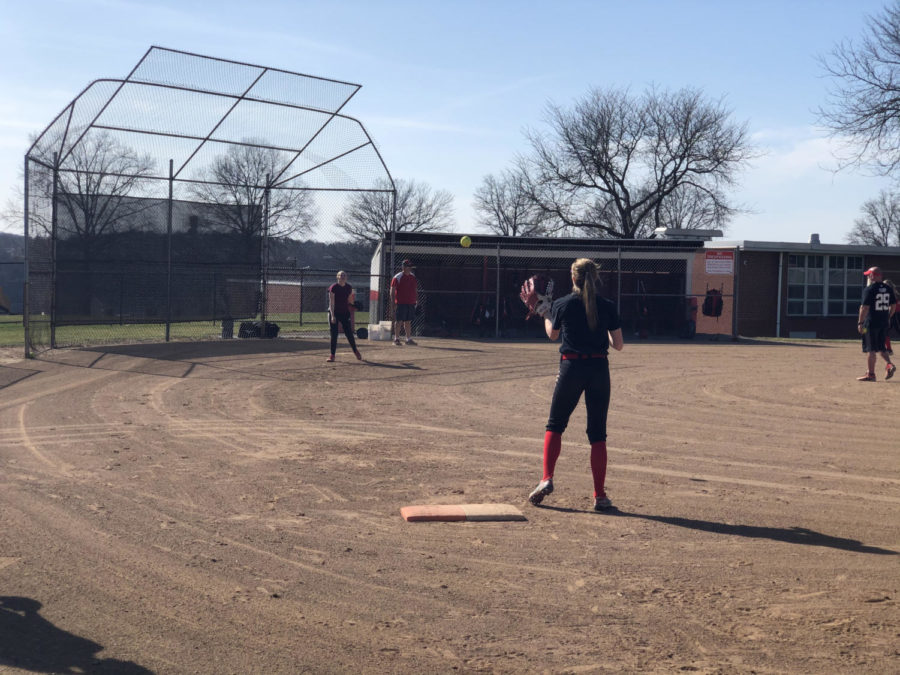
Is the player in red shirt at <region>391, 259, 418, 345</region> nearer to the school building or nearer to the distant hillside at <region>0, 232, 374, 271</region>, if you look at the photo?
the school building

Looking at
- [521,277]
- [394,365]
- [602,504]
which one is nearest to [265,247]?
[394,365]

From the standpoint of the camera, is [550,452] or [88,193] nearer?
[550,452]

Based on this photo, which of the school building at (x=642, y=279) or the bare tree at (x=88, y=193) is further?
the school building at (x=642, y=279)

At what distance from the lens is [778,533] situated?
5.95 metres

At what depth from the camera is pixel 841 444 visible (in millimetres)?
9227

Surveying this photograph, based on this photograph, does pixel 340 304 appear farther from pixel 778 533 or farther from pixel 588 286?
pixel 778 533

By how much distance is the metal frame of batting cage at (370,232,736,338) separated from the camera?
85.7ft

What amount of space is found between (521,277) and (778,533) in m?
21.7

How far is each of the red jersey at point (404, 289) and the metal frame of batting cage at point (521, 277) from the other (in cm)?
506

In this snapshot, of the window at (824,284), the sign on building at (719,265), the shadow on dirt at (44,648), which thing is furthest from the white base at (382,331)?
the shadow on dirt at (44,648)

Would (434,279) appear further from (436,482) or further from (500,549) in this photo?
(500,549)

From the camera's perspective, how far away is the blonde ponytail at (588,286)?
21.4 ft

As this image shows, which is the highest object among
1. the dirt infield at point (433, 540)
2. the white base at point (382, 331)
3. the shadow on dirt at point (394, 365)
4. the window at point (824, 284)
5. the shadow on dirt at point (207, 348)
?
the window at point (824, 284)

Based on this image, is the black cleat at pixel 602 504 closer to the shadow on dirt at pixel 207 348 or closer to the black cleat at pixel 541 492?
the black cleat at pixel 541 492
